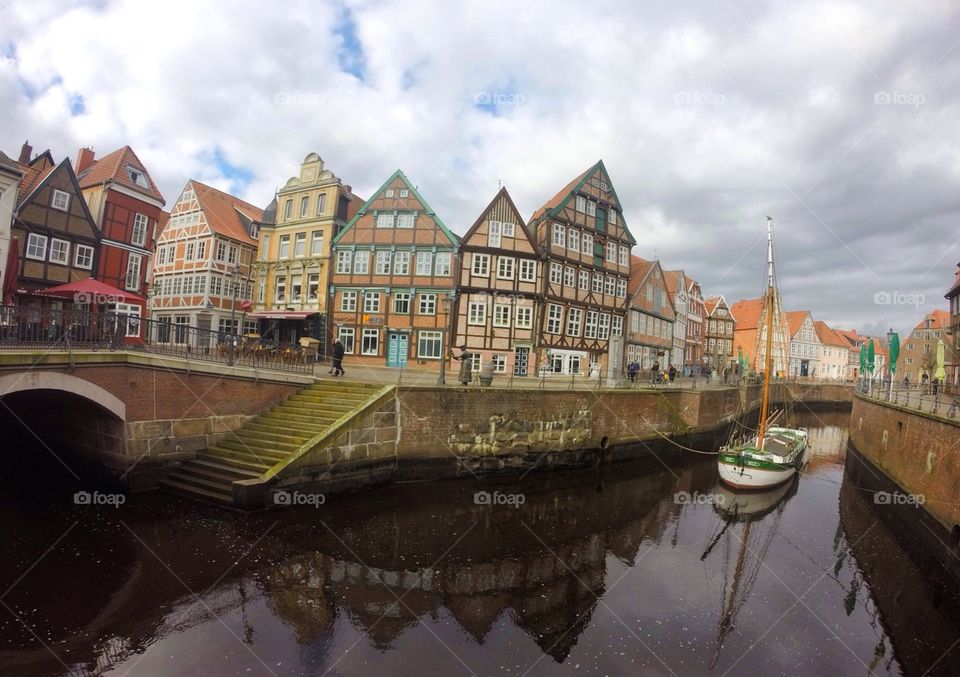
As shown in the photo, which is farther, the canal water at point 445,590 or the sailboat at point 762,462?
the sailboat at point 762,462

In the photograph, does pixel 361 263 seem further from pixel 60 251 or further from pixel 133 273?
pixel 60 251

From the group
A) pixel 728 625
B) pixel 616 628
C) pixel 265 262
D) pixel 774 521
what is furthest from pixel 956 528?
pixel 265 262

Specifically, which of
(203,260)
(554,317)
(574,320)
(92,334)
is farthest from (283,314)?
(92,334)

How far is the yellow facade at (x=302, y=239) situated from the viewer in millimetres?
32125

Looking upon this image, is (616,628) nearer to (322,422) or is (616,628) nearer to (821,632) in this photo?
(821,632)

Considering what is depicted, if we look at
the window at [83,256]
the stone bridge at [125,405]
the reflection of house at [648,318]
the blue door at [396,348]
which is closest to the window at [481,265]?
the blue door at [396,348]

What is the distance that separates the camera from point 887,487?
60.4 feet

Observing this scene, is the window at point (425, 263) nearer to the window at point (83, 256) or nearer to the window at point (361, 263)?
the window at point (361, 263)

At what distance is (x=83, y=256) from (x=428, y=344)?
61.7 feet

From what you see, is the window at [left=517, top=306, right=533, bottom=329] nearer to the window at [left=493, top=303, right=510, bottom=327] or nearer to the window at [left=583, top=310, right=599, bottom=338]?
the window at [left=493, top=303, right=510, bottom=327]

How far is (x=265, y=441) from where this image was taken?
1511 centimetres

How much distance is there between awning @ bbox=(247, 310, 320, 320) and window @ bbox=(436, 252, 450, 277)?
8.05m

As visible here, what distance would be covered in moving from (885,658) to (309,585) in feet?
33.2

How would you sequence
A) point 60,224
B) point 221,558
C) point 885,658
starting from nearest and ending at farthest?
point 885,658, point 221,558, point 60,224
